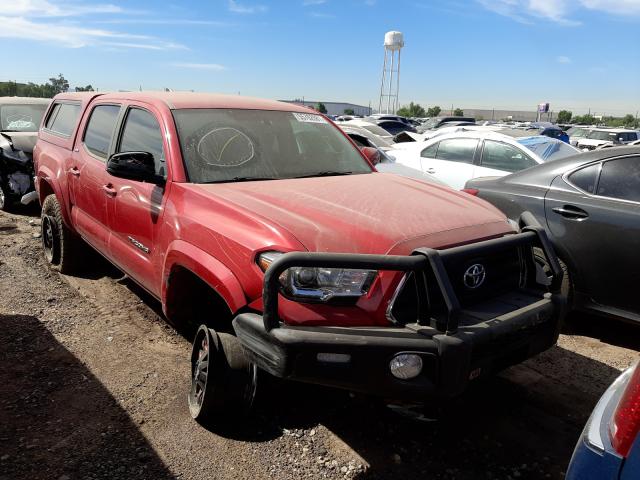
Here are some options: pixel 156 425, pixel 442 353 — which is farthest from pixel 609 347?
pixel 156 425

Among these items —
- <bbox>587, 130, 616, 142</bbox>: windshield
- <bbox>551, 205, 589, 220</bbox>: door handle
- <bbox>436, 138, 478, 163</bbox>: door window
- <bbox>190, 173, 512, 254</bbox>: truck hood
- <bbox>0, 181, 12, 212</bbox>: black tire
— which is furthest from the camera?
<bbox>587, 130, 616, 142</bbox>: windshield

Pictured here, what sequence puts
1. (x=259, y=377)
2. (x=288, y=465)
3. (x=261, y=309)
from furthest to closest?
(x=259, y=377) < (x=288, y=465) < (x=261, y=309)

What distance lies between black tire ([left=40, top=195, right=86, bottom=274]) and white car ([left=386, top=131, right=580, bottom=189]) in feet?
16.7

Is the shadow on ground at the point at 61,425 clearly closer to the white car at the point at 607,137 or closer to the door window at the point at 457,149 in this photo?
the door window at the point at 457,149

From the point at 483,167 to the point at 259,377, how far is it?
18.9ft

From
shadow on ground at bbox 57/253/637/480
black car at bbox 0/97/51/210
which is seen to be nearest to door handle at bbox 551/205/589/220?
shadow on ground at bbox 57/253/637/480

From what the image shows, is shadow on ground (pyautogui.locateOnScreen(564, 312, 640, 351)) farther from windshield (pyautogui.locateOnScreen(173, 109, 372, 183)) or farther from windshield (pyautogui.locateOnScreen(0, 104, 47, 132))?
windshield (pyautogui.locateOnScreen(0, 104, 47, 132))

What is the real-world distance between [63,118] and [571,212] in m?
4.92

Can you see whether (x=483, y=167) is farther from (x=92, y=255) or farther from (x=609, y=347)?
(x=92, y=255)

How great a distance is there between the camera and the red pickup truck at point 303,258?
2275 millimetres

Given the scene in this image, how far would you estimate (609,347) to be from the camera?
A: 4242 mm

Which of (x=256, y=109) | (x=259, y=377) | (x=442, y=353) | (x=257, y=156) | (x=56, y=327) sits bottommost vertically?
(x=56, y=327)

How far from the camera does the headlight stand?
2422 millimetres

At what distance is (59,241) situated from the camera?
5.34m
